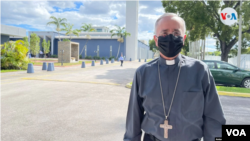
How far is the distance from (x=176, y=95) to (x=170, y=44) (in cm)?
43

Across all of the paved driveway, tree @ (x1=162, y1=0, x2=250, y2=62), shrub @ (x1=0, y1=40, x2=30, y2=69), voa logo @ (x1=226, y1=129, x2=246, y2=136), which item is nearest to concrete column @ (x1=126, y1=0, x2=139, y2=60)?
tree @ (x1=162, y1=0, x2=250, y2=62)

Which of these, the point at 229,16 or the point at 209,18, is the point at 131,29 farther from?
the point at 229,16

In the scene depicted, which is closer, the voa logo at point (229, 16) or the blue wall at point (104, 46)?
the voa logo at point (229, 16)

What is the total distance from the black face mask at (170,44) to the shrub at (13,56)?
1923 centimetres

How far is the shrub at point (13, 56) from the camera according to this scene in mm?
18172

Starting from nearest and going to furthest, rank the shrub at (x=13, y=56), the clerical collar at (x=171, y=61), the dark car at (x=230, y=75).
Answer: the clerical collar at (x=171, y=61) < the dark car at (x=230, y=75) < the shrub at (x=13, y=56)

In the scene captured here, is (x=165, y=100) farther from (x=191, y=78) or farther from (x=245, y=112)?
(x=245, y=112)

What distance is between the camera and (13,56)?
1839cm

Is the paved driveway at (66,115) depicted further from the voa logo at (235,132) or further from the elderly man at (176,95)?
the voa logo at (235,132)

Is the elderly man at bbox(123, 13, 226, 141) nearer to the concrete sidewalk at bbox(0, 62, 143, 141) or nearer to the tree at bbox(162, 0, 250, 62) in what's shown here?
the concrete sidewalk at bbox(0, 62, 143, 141)

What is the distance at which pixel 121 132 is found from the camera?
4.41 m

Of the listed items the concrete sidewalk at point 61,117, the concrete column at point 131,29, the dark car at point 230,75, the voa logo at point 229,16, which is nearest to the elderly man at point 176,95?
the concrete sidewalk at point 61,117

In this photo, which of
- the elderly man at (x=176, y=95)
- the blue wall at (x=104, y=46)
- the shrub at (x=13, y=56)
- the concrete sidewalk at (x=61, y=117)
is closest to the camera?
the elderly man at (x=176, y=95)

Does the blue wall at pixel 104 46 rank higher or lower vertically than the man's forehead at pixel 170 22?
higher
